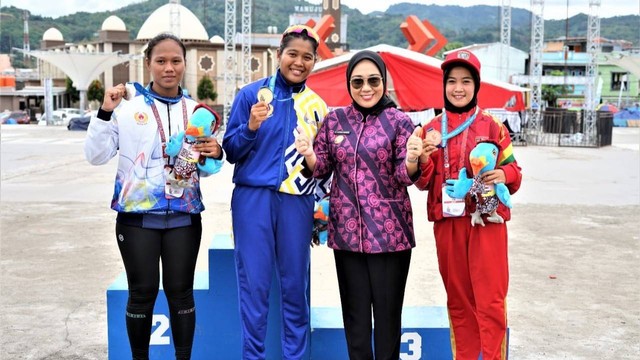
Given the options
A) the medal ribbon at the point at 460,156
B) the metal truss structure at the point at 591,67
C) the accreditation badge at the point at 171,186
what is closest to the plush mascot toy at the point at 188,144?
the accreditation badge at the point at 171,186

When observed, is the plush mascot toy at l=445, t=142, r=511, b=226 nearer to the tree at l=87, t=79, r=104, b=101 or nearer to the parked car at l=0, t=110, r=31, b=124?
the parked car at l=0, t=110, r=31, b=124

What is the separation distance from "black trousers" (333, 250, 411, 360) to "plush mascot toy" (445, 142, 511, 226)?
0.39 meters

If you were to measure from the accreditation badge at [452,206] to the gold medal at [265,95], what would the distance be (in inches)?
38.6

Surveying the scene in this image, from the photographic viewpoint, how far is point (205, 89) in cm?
6147

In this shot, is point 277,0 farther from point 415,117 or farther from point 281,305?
point 281,305

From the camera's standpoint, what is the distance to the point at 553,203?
458 inches

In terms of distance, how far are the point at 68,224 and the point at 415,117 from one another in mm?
13515

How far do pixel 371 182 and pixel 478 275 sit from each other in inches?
27.7

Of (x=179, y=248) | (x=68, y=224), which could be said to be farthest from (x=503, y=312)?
(x=68, y=224)

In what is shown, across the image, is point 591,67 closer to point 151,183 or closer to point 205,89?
point 151,183

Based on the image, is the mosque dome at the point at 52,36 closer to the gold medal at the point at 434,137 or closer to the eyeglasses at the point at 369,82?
the eyeglasses at the point at 369,82

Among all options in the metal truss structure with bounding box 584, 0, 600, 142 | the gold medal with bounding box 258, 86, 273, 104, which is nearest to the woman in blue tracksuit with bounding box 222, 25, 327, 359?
the gold medal with bounding box 258, 86, 273, 104

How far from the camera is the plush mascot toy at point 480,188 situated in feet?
11.3

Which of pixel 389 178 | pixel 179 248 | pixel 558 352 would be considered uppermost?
pixel 389 178
